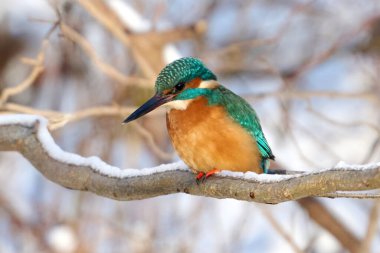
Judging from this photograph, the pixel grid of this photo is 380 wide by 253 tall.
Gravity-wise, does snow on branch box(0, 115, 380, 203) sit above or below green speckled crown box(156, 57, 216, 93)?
below

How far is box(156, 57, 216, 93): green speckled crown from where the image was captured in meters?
2.36

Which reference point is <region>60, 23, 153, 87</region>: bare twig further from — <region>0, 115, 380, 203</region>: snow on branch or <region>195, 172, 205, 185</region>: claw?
<region>195, 172, 205, 185</region>: claw

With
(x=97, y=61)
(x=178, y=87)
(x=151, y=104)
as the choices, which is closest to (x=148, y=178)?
(x=151, y=104)

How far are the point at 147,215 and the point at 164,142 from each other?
0.76 metres

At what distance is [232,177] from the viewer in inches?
81.4

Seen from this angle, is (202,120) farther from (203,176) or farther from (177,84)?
(203,176)

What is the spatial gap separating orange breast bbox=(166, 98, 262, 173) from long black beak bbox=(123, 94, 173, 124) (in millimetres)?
94

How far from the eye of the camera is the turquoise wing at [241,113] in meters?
2.49

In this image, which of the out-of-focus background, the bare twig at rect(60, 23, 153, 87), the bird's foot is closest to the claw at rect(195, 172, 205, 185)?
the bird's foot

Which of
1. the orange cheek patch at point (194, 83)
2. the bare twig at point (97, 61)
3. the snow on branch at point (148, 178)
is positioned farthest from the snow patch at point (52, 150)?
the bare twig at point (97, 61)

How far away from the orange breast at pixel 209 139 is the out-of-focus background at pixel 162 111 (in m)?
0.94

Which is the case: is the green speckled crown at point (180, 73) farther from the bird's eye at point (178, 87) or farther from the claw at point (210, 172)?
the claw at point (210, 172)

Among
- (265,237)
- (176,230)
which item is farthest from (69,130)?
(265,237)

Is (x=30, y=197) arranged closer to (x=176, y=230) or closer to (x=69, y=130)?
(x=69, y=130)
